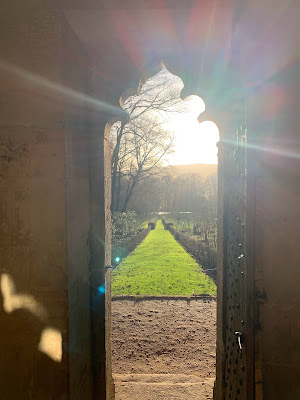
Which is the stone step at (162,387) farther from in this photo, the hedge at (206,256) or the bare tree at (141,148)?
the bare tree at (141,148)

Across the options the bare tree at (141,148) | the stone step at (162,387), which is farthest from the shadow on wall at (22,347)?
the bare tree at (141,148)

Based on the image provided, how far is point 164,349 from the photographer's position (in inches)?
193

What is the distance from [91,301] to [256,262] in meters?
1.45

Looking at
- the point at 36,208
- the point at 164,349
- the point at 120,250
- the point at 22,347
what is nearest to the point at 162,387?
the point at 164,349

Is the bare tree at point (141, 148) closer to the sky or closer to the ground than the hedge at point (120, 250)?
closer to the sky

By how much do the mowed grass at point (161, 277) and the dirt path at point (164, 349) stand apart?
0.86 meters

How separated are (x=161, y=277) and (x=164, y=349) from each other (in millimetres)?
4369

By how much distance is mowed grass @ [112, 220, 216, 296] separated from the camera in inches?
310

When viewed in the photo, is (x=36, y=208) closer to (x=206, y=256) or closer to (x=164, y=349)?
(x=164, y=349)

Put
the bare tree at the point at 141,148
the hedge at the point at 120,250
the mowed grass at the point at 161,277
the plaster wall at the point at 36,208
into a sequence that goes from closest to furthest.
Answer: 1. the plaster wall at the point at 36,208
2. the mowed grass at the point at 161,277
3. the hedge at the point at 120,250
4. the bare tree at the point at 141,148

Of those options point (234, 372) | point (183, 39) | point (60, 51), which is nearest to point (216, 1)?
point (183, 39)

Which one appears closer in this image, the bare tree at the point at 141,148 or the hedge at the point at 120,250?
the hedge at the point at 120,250

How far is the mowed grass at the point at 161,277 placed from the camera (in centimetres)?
788

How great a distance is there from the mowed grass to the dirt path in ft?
2.84
